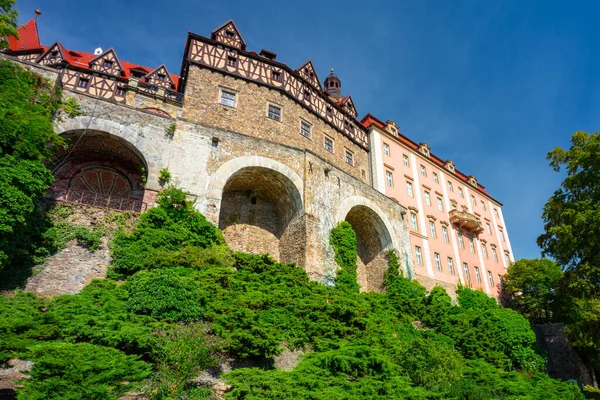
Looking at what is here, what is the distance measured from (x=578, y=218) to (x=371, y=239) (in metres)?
9.91

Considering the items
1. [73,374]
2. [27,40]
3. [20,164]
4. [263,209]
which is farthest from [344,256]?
[27,40]

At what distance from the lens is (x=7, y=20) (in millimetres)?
13875

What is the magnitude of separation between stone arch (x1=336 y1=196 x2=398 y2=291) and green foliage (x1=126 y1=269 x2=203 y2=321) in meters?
Result: 12.2

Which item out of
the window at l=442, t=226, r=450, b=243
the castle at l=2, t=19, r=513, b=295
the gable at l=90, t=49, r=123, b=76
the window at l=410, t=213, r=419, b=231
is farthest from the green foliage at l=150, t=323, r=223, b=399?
the window at l=442, t=226, r=450, b=243

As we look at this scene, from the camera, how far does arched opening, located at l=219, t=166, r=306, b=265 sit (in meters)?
17.5

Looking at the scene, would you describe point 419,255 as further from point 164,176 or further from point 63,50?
point 63,50

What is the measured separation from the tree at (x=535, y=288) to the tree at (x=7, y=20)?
32.8m

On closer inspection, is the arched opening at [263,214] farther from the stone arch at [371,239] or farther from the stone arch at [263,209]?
the stone arch at [371,239]

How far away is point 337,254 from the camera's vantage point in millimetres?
17250

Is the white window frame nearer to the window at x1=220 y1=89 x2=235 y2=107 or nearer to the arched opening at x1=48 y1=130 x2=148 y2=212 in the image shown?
the window at x1=220 y1=89 x2=235 y2=107

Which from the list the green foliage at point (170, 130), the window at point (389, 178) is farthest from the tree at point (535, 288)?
the green foliage at point (170, 130)

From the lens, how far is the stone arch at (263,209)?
17156 millimetres

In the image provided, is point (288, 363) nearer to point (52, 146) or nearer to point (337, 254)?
point (337, 254)

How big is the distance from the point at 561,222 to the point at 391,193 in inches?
441
